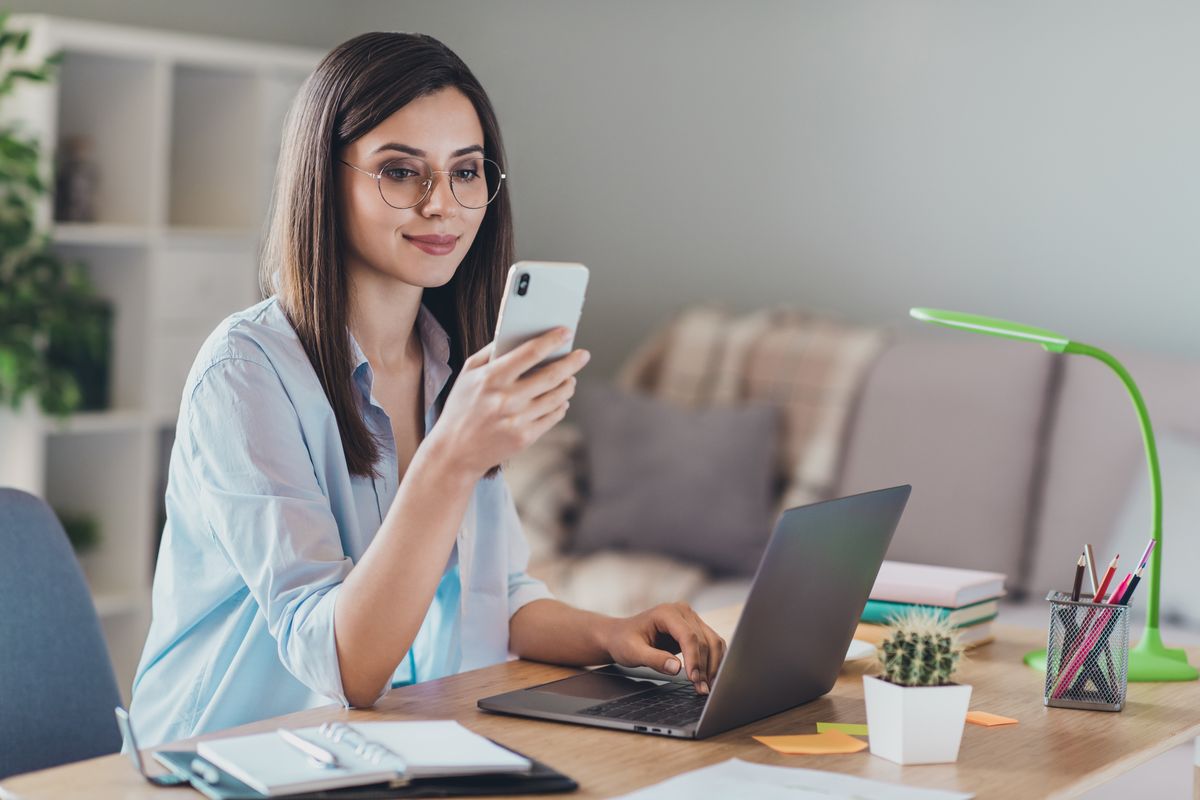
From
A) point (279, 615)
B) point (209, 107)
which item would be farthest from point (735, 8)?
point (279, 615)

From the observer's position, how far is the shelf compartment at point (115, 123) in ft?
11.3

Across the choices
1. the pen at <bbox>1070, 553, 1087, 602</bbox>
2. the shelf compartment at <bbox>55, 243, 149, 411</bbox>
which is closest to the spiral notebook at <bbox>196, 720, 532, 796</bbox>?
the pen at <bbox>1070, 553, 1087, 602</bbox>

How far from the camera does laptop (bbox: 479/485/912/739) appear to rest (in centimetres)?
119

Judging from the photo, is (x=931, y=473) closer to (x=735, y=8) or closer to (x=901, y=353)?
(x=901, y=353)

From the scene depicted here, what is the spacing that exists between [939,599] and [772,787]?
0.61 m

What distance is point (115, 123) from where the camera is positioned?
11.5 ft

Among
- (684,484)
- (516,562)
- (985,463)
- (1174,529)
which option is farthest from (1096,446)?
(516,562)

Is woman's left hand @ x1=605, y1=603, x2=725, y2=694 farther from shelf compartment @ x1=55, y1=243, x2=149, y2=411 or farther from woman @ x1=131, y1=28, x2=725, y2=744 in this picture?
shelf compartment @ x1=55, y1=243, x2=149, y2=411

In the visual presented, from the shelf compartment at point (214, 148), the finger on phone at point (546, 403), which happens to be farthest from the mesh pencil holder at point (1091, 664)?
the shelf compartment at point (214, 148)

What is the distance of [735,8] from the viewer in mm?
3795

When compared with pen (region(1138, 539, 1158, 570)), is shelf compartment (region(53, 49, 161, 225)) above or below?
above

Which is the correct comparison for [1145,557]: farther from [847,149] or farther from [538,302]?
[847,149]

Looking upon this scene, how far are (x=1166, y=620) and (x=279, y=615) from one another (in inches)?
77.4

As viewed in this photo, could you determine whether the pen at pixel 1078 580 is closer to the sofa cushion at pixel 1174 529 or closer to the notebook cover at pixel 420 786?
the notebook cover at pixel 420 786
